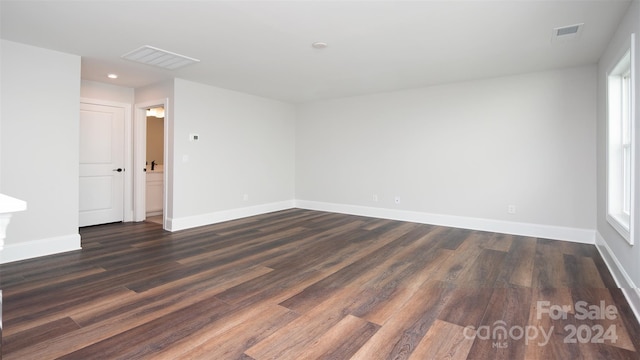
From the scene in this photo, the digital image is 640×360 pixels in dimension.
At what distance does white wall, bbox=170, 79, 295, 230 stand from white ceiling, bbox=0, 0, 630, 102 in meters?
0.75

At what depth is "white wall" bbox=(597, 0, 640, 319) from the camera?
2420mm

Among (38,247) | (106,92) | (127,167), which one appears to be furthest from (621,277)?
(106,92)

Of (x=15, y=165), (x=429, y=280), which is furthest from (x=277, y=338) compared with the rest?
(x=15, y=165)

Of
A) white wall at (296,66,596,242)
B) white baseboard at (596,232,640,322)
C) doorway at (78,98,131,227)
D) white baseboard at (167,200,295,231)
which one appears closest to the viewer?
white baseboard at (596,232,640,322)

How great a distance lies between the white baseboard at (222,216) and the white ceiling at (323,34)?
7.41 feet

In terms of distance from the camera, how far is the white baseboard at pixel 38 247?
140 inches

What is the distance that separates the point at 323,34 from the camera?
10.9ft

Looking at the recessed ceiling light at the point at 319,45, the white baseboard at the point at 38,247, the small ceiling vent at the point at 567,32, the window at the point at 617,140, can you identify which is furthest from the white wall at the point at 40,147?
the window at the point at 617,140

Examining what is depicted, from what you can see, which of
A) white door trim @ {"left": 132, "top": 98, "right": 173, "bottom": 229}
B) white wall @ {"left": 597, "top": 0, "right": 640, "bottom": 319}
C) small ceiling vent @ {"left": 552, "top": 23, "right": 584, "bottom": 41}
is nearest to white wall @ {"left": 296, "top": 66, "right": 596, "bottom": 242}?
white wall @ {"left": 597, "top": 0, "right": 640, "bottom": 319}

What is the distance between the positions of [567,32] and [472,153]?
228 centimetres

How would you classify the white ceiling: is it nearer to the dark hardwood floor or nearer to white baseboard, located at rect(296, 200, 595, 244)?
white baseboard, located at rect(296, 200, 595, 244)

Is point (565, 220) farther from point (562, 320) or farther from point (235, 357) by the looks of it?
point (235, 357)

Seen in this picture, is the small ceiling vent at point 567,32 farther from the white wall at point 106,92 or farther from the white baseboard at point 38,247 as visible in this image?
the white wall at point 106,92

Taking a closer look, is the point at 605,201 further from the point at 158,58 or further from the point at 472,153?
the point at 158,58
